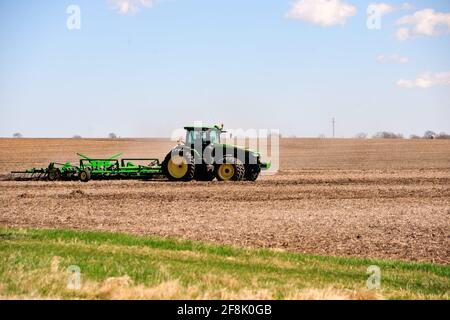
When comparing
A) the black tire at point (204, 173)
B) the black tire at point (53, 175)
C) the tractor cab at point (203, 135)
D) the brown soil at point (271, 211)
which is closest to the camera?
the brown soil at point (271, 211)

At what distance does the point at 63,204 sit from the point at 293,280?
11747 millimetres

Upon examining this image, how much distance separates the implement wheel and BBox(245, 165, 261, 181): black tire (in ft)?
7.75

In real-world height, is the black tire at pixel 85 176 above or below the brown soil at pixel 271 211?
above

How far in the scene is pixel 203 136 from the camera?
88.6 ft

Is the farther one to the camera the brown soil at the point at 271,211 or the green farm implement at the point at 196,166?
the green farm implement at the point at 196,166

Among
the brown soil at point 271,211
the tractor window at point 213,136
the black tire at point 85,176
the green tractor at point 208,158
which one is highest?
the tractor window at point 213,136

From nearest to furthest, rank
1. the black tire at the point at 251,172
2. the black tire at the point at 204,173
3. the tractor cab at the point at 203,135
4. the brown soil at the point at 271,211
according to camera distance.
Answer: the brown soil at the point at 271,211, the tractor cab at the point at 203,135, the black tire at the point at 204,173, the black tire at the point at 251,172

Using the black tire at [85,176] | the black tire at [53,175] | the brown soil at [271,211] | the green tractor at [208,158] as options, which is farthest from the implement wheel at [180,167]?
the black tire at [53,175]

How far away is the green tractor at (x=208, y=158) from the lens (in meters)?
27.0

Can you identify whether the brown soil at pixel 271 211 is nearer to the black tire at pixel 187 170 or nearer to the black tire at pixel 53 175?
the black tire at pixel 187 170

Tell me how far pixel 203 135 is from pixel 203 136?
43 millimetres

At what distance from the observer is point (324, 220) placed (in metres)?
16.4

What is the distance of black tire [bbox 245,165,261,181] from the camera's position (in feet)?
91.6

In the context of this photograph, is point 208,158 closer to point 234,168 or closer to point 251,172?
point 234,168
